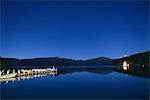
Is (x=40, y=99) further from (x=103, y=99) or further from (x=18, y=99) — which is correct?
(x=103, y=99)

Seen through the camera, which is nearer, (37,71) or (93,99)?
(93,99)

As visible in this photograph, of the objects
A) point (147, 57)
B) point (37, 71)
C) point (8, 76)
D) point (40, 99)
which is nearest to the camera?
point (40, 99)

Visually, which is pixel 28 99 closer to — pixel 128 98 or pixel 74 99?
pixel 74 99

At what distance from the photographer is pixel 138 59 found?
4373 inches

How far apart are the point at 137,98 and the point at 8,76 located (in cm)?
2689

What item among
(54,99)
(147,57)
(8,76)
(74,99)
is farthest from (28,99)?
(147,57)

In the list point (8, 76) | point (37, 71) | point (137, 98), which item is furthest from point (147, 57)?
point (137, 98)

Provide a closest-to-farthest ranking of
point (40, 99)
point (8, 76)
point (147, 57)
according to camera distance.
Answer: point (40, 99) → point (8, 76) → point (147, 57)

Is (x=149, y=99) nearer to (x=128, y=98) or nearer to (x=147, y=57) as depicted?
(x=128, y=98)

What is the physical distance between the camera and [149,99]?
60.8ft

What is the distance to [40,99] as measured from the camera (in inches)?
723

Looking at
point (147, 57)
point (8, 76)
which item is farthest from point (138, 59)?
point (8, 76)

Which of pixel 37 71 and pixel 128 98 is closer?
pixel 128 98

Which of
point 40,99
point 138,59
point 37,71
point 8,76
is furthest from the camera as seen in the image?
point 138,59
